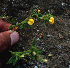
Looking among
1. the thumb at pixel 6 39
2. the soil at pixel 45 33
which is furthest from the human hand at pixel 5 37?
the soil at pixel 45 33

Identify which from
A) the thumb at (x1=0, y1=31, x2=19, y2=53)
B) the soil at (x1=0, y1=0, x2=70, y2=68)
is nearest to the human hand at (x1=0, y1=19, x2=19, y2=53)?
the thumb at (x1=0, y1=31, x2=19, y2=53)

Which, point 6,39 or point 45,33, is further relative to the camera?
point 45,33

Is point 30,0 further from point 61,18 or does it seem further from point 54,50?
point 54,50

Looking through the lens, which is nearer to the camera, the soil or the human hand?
the human hand

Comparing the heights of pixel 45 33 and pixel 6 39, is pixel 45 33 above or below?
below

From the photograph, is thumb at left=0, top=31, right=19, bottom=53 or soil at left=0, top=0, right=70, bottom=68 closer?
thumb at left=0, top=31, right=19, bottom=53

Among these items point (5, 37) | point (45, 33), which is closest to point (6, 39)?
point (5, 37)

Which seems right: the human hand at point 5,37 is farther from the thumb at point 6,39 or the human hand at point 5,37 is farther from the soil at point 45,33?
the soil at point 45,33

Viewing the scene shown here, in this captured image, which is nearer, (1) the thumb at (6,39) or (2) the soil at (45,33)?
(1) the thumb at (6,39)

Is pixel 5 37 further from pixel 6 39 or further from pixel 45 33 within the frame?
pixel 45 33

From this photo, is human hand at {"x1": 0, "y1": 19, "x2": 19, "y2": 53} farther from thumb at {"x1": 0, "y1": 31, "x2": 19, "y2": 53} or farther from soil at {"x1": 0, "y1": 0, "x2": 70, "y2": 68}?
soil at {"x1": 0, "y1": 0, "x2": 70, "y2": 68}
